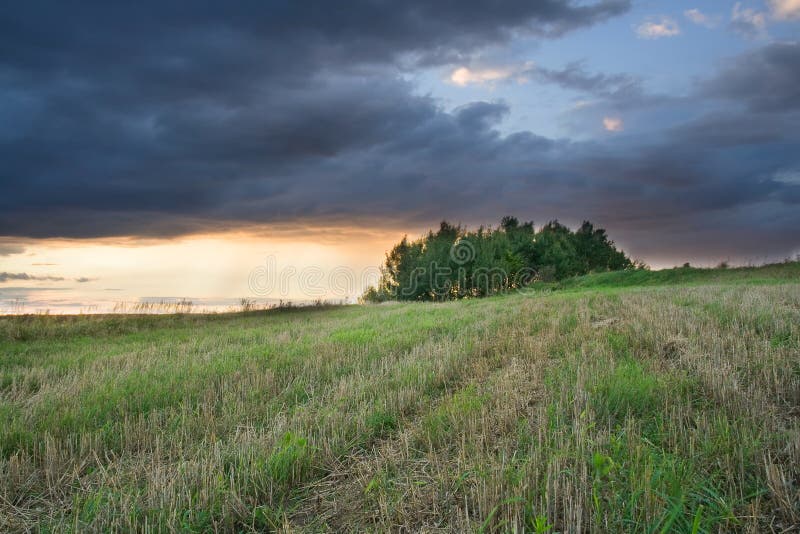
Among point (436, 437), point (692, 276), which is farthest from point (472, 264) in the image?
point (436, 437)

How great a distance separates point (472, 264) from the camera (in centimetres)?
6341

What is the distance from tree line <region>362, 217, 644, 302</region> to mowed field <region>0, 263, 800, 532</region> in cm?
5049

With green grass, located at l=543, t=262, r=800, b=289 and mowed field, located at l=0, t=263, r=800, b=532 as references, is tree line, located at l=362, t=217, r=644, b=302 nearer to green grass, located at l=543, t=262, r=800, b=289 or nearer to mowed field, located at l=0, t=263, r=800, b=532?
green grass, located at l=543, t=262, r=800, b=289

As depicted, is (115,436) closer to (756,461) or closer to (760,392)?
(756,461)

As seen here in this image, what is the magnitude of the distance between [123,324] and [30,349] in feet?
21.1

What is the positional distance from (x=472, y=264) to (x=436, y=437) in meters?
58.7

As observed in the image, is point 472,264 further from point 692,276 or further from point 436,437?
point 436,437

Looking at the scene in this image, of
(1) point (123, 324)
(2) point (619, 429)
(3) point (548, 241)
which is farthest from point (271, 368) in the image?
(3) point (548, 241)

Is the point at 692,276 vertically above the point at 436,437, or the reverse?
the point at 692,276

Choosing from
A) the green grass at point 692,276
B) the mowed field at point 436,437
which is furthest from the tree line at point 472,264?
the mowed field at point 436,437

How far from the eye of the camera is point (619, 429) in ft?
17.3

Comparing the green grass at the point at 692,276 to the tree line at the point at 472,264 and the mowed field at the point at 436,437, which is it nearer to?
A: the tree line at the point at 472,264

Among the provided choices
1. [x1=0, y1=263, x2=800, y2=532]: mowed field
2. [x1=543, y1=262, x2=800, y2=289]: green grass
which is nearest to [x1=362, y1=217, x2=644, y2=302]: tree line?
[x1=543, y1=262, x2=800, y2=289]: green grass

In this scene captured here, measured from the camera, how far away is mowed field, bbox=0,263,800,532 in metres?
3.96
